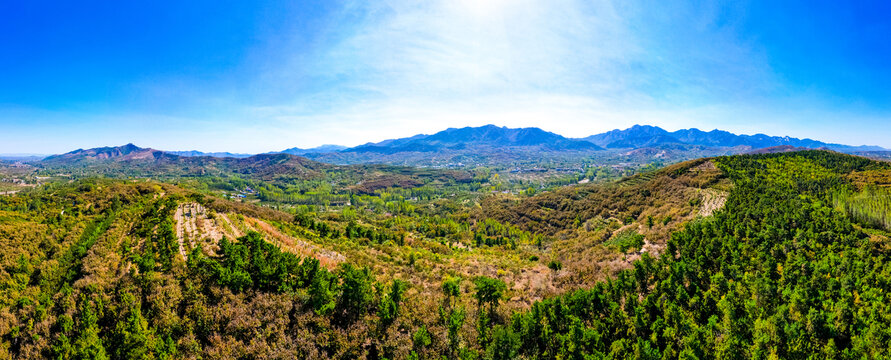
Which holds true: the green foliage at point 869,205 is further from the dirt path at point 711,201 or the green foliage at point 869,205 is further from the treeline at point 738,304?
the dirt path at point 711,201

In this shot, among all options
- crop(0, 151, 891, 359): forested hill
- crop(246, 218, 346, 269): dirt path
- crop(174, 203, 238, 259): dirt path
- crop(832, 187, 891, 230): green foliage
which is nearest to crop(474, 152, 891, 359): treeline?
crop(0, 151, 891, 359): forested hill

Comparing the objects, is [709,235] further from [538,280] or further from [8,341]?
[8,341]

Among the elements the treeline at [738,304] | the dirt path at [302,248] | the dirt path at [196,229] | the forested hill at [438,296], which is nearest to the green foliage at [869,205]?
the forested hill at [438,296]

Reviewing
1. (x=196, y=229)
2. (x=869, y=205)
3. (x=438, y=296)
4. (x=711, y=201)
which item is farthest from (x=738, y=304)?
(x=196, y=229)

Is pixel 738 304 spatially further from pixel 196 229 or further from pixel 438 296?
pixel 196 229

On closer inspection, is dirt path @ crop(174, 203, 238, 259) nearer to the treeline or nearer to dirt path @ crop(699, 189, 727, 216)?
the treeline

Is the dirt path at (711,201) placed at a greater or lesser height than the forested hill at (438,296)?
greater

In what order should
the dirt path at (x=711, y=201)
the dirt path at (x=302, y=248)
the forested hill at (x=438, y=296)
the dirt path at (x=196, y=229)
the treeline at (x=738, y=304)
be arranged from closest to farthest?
the forested hill at (x=438, y=296), the treeline at (x=738, y=304), the dirt path at (x=196, y=229), the dirt path at (x=302, y=248), the dirt path at (x=711, y=201)

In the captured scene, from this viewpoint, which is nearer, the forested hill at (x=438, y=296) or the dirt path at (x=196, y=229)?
the forested hill at (x=438, y=296)

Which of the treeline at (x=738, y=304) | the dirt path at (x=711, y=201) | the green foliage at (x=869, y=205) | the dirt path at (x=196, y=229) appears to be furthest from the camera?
the dirt path at (x=711, y=201)
